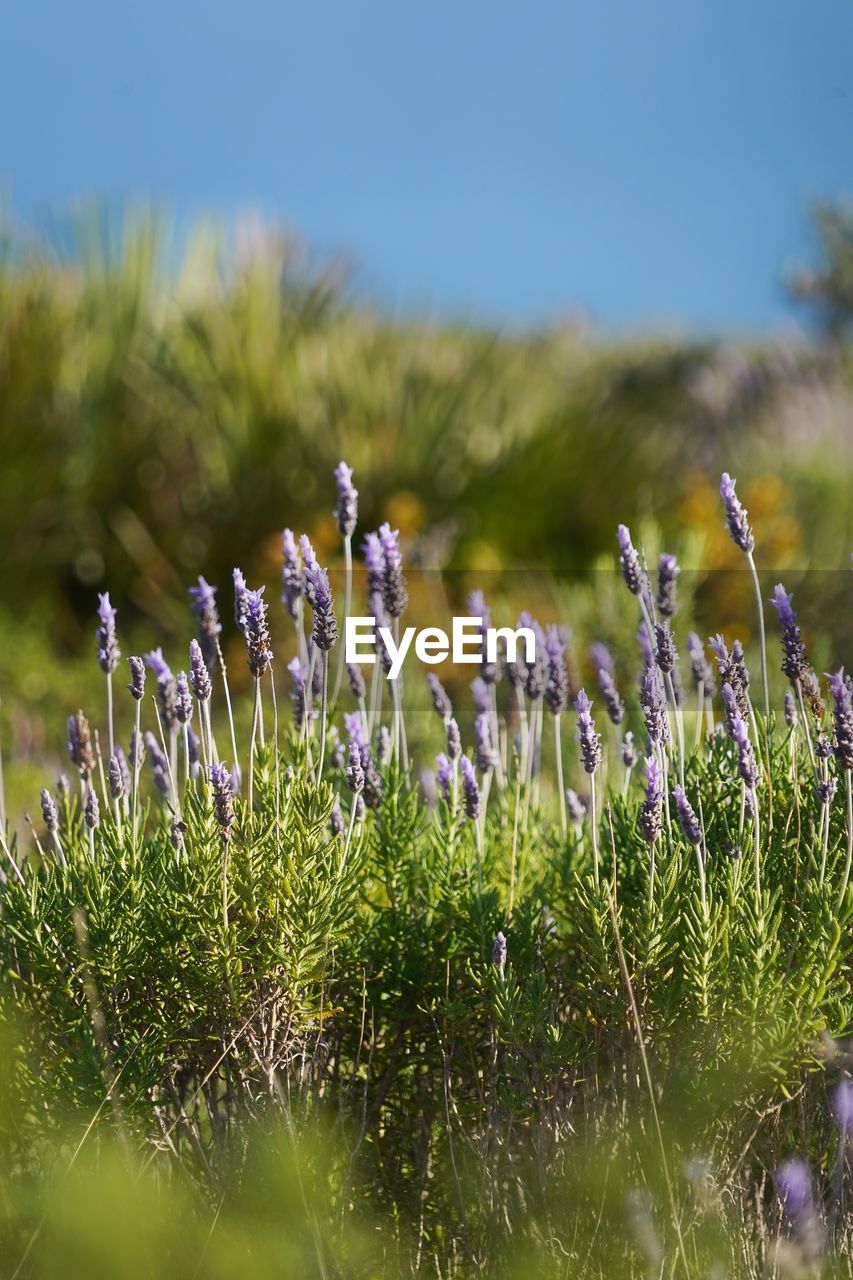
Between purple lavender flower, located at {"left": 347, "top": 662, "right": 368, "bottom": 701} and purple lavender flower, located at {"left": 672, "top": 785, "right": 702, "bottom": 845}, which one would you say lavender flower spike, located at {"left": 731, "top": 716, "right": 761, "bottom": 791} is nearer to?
purple lavender flower, located at {"left": 672, "top": 785, "right": 702, "bottom": 845}

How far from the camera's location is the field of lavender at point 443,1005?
6.26 feet

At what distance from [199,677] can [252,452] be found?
5.84 m

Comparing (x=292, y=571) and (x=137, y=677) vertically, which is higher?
(x=292, y=571)

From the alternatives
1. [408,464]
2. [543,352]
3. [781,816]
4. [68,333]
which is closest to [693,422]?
[543,352]

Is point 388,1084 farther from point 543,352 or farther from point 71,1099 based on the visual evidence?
point 543,352

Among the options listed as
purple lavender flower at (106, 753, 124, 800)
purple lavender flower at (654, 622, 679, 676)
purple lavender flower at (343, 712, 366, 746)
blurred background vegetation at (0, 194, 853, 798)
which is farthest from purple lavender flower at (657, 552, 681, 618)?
blurred background vegetation at (0, 194, 853, 798)

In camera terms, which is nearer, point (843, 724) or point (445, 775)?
point (843, 724)

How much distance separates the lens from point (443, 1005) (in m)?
2.12

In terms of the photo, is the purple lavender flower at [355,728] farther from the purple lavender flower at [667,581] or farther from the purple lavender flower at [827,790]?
the purple lavender flower at [827,790]

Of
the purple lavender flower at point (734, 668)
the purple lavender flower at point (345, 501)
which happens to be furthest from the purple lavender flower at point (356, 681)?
the purple lavender flower at point (734, 668)

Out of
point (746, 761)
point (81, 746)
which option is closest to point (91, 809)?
point (81, 746)

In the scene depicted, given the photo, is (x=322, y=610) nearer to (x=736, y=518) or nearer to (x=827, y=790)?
(x=736, y=518)

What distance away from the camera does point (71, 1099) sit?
80.5 inches

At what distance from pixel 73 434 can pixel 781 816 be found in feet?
20.2
